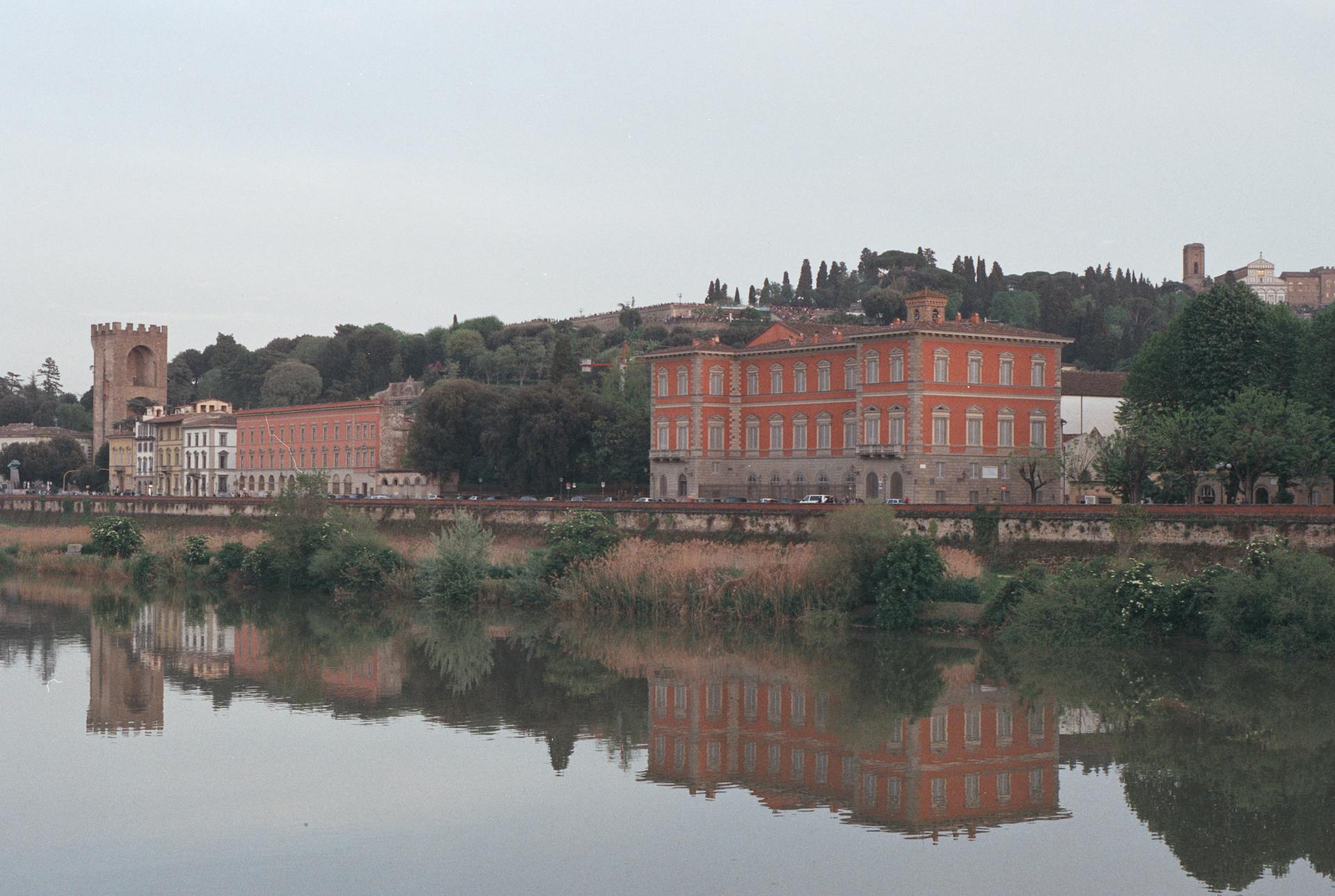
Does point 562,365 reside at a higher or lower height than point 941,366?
higher

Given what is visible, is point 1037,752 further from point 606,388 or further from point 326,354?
point 326,354

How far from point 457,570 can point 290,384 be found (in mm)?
75750

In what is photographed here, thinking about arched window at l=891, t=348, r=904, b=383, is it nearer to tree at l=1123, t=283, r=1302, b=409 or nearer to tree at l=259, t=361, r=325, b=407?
tree at l=1123, t=283, r=1302, b=409

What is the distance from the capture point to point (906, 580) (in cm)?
3012

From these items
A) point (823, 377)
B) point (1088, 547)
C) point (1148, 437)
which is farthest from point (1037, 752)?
point (823, 377)

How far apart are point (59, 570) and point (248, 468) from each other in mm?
31811

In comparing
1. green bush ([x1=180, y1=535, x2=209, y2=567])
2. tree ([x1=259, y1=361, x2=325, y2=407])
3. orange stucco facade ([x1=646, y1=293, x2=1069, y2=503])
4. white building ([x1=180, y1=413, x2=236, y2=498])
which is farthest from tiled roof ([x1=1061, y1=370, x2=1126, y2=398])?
tree ([x1=259, y1=361, x2=325, y2=407])

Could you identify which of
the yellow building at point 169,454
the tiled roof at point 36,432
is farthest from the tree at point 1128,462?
the tiled roof at point 36,432

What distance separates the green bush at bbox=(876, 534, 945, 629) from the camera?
30.0 metres

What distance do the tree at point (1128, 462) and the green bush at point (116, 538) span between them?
96.8 feet

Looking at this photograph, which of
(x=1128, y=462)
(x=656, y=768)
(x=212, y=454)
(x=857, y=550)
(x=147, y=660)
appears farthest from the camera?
(x=212, y=454)

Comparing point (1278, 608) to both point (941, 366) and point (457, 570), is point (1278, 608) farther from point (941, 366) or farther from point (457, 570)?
point (941, 366)

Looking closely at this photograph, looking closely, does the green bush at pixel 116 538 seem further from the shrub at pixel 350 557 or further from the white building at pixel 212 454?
the white building at pixel 212 454

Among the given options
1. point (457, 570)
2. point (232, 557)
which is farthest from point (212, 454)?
point (457, 570)
